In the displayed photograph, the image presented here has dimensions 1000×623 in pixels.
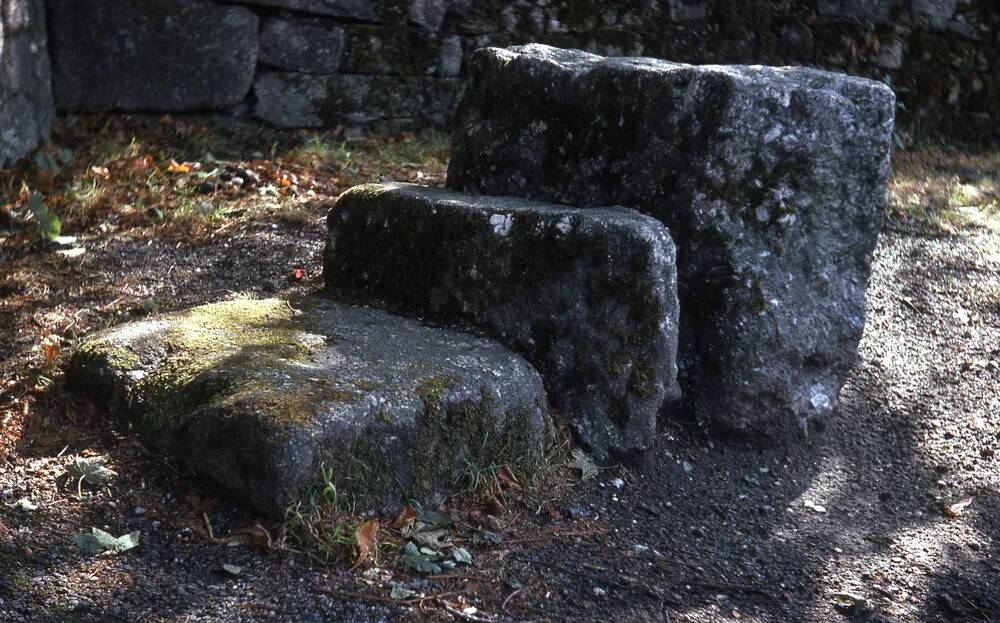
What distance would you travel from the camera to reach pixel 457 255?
2889 mm

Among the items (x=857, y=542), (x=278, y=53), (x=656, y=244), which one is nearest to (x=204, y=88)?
(x=278, y=53)

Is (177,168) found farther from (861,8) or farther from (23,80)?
(861,8)

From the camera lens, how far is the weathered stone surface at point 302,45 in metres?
5.17

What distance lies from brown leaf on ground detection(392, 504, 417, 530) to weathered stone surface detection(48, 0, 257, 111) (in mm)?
3296

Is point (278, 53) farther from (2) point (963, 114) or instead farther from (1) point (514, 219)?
(2) point (963, 114)

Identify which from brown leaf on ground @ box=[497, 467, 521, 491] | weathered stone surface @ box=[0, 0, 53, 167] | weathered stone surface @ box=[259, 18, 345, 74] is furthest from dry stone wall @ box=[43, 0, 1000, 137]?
brown leaf on ground @ box=[497, 467, 521, 491]

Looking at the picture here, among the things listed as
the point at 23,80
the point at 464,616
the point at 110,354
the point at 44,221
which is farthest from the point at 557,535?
the point at 23,80

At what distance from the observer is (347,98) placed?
17.8ft

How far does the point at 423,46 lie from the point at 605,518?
141 inches

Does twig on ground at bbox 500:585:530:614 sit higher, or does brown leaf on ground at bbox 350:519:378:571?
brown leaf on ground at bbox 350:519:378:571

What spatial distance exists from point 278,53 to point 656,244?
3.14m

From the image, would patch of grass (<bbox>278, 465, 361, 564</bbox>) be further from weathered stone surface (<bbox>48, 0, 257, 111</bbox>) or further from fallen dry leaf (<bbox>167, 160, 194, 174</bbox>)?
weathered stone surface (<bbox>48, 0, 257, 111</bbox>)

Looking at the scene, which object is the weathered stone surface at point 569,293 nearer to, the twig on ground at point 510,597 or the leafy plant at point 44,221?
the twig on ground at point 510,597

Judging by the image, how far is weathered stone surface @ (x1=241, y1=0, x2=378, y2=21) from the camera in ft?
16.8
